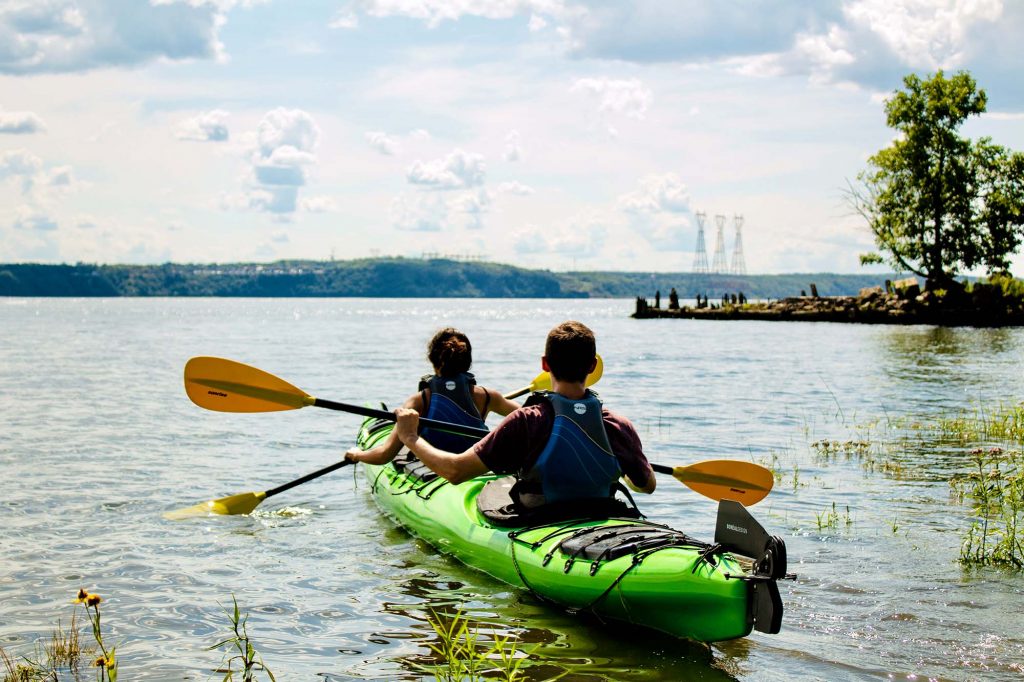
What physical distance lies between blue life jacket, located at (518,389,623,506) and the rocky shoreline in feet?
136

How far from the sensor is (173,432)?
50.8 ft

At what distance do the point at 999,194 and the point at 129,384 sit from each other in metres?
39.3

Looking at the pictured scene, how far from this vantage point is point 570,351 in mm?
5672

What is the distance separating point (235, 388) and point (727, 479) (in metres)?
3.86

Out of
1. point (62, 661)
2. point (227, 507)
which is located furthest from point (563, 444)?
point (227, 507)

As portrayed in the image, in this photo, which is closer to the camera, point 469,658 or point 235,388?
point 469,658

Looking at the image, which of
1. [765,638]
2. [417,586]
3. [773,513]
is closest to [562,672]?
[765,638]

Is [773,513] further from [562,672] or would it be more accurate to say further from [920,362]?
[920,362]

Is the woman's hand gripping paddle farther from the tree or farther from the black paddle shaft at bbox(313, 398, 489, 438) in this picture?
the tree

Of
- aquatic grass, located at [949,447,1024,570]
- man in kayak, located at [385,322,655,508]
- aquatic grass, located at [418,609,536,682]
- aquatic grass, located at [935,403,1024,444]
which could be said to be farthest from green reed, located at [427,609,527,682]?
aquatic grass, located at [935,403,1024,444]

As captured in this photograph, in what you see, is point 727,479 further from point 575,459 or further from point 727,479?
point 575,459

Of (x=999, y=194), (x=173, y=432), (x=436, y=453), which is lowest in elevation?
(x=173, y=432)

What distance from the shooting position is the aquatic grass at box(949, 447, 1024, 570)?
7039mm

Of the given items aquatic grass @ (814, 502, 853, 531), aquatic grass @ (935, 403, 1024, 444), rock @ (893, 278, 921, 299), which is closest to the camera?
aquatic grass @ (814, 502, 853, 531)
